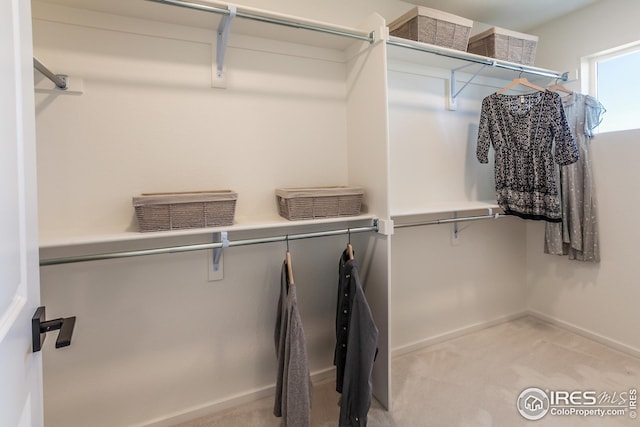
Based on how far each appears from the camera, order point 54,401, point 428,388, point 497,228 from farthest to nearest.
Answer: point 497,228 < point 428,388 < point 54,401

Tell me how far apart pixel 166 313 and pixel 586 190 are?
2720 mm

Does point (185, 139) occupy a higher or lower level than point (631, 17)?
lower

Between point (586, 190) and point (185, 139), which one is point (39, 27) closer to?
point (185, 139)

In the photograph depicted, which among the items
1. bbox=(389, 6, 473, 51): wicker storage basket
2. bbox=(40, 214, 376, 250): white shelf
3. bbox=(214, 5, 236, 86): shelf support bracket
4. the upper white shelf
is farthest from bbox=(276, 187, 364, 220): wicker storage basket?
bbox=(389, 6, 473, 51): wicker storage basket

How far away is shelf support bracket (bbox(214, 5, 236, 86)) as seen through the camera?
1363mm

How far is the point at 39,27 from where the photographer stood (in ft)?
4.38

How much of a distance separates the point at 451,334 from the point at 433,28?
2.02 metres

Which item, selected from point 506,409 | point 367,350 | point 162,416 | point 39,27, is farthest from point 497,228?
point 39,27

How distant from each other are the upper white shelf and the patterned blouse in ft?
0.64

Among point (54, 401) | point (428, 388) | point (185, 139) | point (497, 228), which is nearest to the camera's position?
point (54, 401)

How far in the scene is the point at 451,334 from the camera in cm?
243

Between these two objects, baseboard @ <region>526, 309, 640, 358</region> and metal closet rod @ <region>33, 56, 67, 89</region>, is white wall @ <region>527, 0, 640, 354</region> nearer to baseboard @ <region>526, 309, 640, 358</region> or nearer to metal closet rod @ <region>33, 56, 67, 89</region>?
baseboard @ <region>526, 309, 640, 358</region>

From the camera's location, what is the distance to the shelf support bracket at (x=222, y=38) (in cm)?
136

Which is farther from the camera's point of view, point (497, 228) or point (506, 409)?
point (497, 228)
